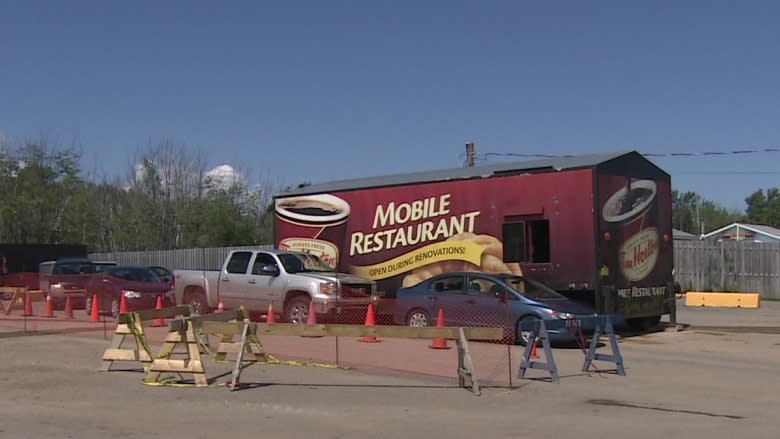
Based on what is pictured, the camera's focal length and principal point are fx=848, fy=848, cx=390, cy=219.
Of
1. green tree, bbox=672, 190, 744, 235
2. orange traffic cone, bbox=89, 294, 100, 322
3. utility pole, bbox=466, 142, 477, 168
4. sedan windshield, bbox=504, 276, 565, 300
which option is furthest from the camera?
green tree, bbox=672, 190, 744, 235

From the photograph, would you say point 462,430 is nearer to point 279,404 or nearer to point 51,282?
point 279,404

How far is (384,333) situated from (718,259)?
2327 cm

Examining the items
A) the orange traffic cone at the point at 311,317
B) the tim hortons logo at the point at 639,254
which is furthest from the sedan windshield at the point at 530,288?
the orange traffic cone at the point at 311,317

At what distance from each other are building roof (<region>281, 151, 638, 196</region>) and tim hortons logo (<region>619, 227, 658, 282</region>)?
75.6 inches

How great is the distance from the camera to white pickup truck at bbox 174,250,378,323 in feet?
58.8

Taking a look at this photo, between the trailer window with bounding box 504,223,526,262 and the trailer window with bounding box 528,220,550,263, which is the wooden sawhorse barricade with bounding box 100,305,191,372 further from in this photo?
the trailer window with bounding box 528,220,550,263

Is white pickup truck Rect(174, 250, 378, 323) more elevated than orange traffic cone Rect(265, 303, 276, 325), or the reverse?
white pickup truck Rect(174, 250, 378, 323)

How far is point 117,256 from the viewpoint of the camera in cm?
4197

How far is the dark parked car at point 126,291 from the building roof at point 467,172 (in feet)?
13.7

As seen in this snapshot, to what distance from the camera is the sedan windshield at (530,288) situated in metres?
16.4

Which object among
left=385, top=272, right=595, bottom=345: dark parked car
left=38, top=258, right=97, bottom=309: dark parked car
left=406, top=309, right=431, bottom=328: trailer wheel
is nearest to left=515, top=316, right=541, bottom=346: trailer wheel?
left=385, top=272, right=595, bottom=345: dark parked car

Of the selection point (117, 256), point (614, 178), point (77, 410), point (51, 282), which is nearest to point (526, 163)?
point (614, 178)

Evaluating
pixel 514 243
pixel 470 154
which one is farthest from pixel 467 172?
pixel 470 154

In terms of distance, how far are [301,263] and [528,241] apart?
5.12 m
